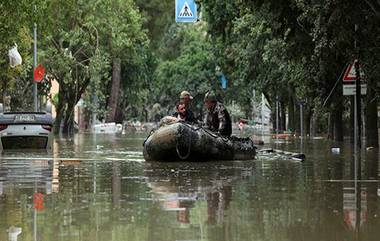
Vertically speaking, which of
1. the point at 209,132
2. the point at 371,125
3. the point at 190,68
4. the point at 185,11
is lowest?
the point at 209,132

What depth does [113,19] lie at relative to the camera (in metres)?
45.3

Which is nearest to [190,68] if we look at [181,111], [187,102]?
[181,111]

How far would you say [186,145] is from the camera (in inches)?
677

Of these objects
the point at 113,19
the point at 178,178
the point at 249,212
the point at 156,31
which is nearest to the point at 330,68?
the point at 178,178

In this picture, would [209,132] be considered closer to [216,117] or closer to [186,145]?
[186,145]

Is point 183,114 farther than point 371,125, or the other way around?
point 371,125

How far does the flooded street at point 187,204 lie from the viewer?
24.1 feet


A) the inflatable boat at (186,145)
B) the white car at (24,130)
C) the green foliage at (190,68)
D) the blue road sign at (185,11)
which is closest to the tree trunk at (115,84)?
the green foliage at (190,68)

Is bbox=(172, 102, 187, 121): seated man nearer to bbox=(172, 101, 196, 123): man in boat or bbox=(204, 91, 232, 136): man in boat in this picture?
bbox=(172, 101, 196, 123): man in boat

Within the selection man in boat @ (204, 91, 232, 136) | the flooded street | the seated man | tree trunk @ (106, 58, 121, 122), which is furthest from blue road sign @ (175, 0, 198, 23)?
tree trunk @ (106, 58, 121, 122)

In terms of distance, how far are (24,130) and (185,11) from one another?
7241mm

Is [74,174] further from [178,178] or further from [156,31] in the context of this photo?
[156,31]

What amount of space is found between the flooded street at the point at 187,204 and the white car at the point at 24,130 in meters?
9.41

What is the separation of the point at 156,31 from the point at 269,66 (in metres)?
35.4
